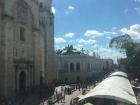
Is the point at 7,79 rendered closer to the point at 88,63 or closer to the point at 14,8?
the point at 14,8

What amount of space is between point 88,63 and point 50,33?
21.3m

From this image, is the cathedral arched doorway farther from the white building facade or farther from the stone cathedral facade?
the white building facade

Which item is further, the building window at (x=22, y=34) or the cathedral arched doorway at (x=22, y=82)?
the building window at (x=22, y=34)

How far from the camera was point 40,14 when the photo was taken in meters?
40.6

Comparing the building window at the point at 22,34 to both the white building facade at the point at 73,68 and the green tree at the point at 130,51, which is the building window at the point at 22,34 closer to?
the green tree at the point at 130,51

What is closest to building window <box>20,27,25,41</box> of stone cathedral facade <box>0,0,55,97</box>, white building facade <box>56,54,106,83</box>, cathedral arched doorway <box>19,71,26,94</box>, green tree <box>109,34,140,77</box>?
stone cathedral facade <box>0,0,55,97</box>

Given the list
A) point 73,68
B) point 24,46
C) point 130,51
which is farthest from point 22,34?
point 73,68

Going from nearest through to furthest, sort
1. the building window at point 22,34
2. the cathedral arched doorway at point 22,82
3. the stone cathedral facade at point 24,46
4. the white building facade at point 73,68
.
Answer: the stone cathedral facade at point 24,46 < the cathedral arched doorway at point 22,82 < the building window at point 22,34 < the white building facade at point 73,68

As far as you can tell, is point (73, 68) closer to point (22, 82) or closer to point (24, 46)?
point (22, 82)

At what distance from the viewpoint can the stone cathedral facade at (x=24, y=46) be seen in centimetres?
2850

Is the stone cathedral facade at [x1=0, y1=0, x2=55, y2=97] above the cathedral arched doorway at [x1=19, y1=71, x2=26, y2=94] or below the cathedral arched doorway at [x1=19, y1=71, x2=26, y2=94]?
above

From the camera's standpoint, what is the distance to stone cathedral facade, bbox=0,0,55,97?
93.5 ft

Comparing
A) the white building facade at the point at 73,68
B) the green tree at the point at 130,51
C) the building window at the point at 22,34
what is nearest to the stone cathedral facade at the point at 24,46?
the building window at the point at 22,34

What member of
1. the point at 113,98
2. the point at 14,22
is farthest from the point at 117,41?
the point at 113,98
